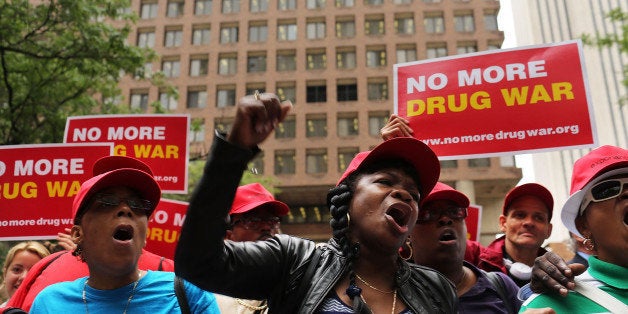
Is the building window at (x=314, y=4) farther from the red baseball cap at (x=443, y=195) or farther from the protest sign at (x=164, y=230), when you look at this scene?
the red baseball cap at (x=443, y=195)

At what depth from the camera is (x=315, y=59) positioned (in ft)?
138

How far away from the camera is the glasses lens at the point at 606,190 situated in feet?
8.23

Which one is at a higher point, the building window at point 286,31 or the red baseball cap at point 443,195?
the building window at point 286,31

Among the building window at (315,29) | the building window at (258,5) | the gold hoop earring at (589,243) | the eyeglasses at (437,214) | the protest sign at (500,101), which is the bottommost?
the gold hoop earring at (589,243)

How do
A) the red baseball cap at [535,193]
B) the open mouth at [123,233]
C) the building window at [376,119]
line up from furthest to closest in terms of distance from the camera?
the building window at [376,119], the red baseball cap at [535,193], the open mouth at [123,233]

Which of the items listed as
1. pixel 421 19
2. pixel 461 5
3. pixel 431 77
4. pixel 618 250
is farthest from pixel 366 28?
pixel 618 250

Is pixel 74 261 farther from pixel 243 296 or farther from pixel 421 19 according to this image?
pixel 421 19

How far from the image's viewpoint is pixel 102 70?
41.8 ft

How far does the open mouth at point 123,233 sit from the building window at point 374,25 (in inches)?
1599

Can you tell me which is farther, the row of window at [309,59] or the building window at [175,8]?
the building window at [175,8]

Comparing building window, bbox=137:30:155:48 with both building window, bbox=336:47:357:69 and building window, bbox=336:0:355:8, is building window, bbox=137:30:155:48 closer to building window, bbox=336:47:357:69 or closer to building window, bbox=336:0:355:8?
building window, bbox=336:0:355:8

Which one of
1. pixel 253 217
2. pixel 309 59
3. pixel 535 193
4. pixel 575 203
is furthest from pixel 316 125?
pixel 575 203

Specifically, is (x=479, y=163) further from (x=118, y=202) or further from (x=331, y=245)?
(x=331, y=245)

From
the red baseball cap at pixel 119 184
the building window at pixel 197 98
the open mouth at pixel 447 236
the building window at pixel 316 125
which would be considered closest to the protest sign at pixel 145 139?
the red baseball cap at pixel 119 184
